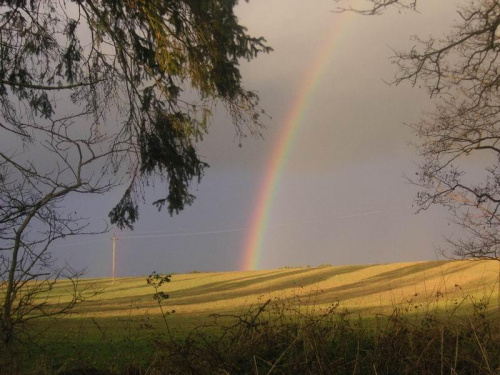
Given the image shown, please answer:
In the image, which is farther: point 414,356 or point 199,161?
point 199,161

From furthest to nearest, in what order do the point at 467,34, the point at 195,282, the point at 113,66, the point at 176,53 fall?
the point at 195,282, the point at 467,34, the point at 113,66, the point at 176,53

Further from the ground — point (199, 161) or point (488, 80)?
point (488, 80)

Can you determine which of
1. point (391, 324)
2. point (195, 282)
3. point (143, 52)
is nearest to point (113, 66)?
point (143, 52)

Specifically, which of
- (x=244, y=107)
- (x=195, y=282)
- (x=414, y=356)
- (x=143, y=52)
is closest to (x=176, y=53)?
(x=143, y=52)

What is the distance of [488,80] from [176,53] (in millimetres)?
5834

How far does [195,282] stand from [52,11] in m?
43.8

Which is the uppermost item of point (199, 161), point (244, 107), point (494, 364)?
point (244, 107)

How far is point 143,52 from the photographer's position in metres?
9.60

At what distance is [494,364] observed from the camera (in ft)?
16.0

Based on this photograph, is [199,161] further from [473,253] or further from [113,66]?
[473,253]

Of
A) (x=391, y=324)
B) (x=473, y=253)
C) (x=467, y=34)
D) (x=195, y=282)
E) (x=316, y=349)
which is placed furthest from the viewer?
(x=195, y=282)

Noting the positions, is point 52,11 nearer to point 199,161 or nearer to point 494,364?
point 199,161

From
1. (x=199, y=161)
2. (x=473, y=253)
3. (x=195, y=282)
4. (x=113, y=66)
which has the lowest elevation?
(x=473, y=253)

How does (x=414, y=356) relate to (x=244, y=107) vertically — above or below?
below
